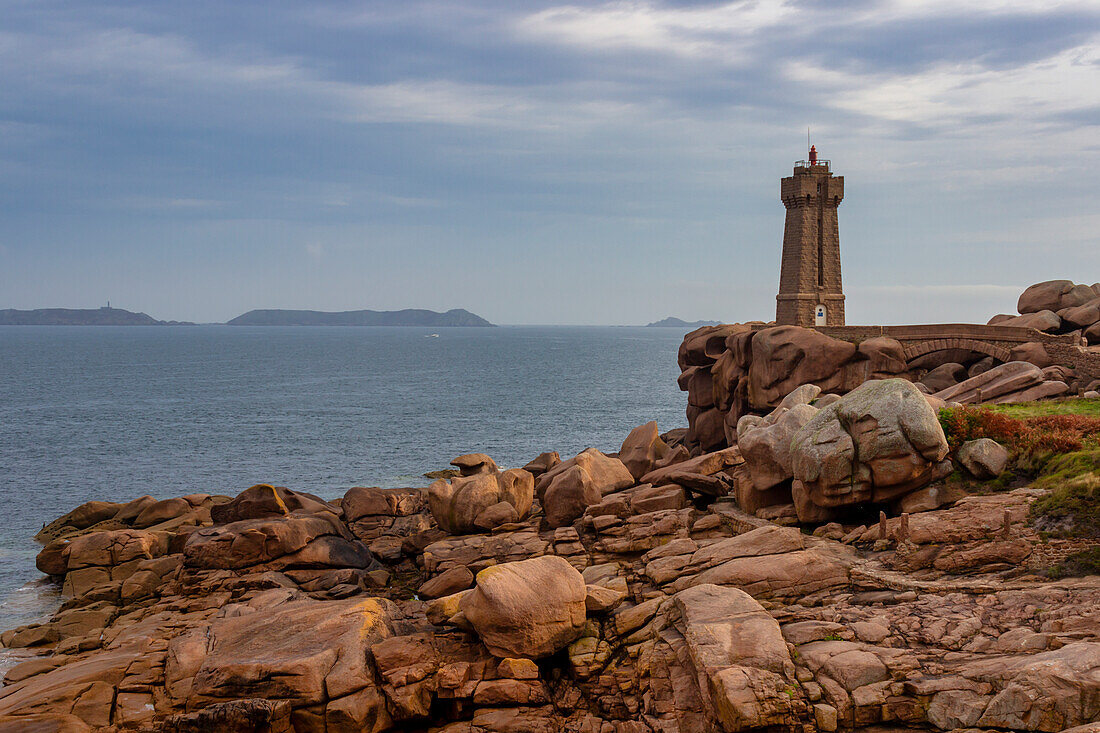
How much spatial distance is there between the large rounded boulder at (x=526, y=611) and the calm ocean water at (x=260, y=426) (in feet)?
69.8

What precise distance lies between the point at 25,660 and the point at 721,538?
2262 centimetres

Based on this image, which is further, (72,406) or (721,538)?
(72,406)

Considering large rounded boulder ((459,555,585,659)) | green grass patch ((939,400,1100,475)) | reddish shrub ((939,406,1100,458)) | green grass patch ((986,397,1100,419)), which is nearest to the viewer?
large rounded boulder ((459,555,585,659))

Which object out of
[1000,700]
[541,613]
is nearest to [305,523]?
[541,613]

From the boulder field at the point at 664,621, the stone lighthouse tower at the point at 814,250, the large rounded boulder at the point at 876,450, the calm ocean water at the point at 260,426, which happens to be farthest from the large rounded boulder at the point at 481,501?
the stone lighthouse tower at the point at 814,250

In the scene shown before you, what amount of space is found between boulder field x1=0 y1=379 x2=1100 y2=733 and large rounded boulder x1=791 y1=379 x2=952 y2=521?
0.22 feet

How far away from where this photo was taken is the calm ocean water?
1982 inches

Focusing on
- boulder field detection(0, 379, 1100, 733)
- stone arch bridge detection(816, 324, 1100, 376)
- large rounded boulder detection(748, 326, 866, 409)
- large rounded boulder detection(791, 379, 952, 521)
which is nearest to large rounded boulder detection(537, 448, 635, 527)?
boulder field detection(0, 379, 1100, 733)

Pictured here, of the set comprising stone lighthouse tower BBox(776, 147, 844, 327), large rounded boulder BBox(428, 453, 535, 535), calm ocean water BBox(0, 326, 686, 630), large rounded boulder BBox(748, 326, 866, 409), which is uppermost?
stone lighthouse tower BBox(776, 147, 844, 327)

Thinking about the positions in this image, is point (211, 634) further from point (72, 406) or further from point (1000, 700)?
point (72, 406)

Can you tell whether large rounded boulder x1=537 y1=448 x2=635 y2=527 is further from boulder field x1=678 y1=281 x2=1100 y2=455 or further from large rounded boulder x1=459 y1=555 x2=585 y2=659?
boulder field x1=678 y1=281 x2=1100 y2=455

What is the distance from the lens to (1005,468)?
22.0 m

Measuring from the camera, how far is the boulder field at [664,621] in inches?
546

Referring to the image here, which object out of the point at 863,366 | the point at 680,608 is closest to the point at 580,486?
the point at 680,608
